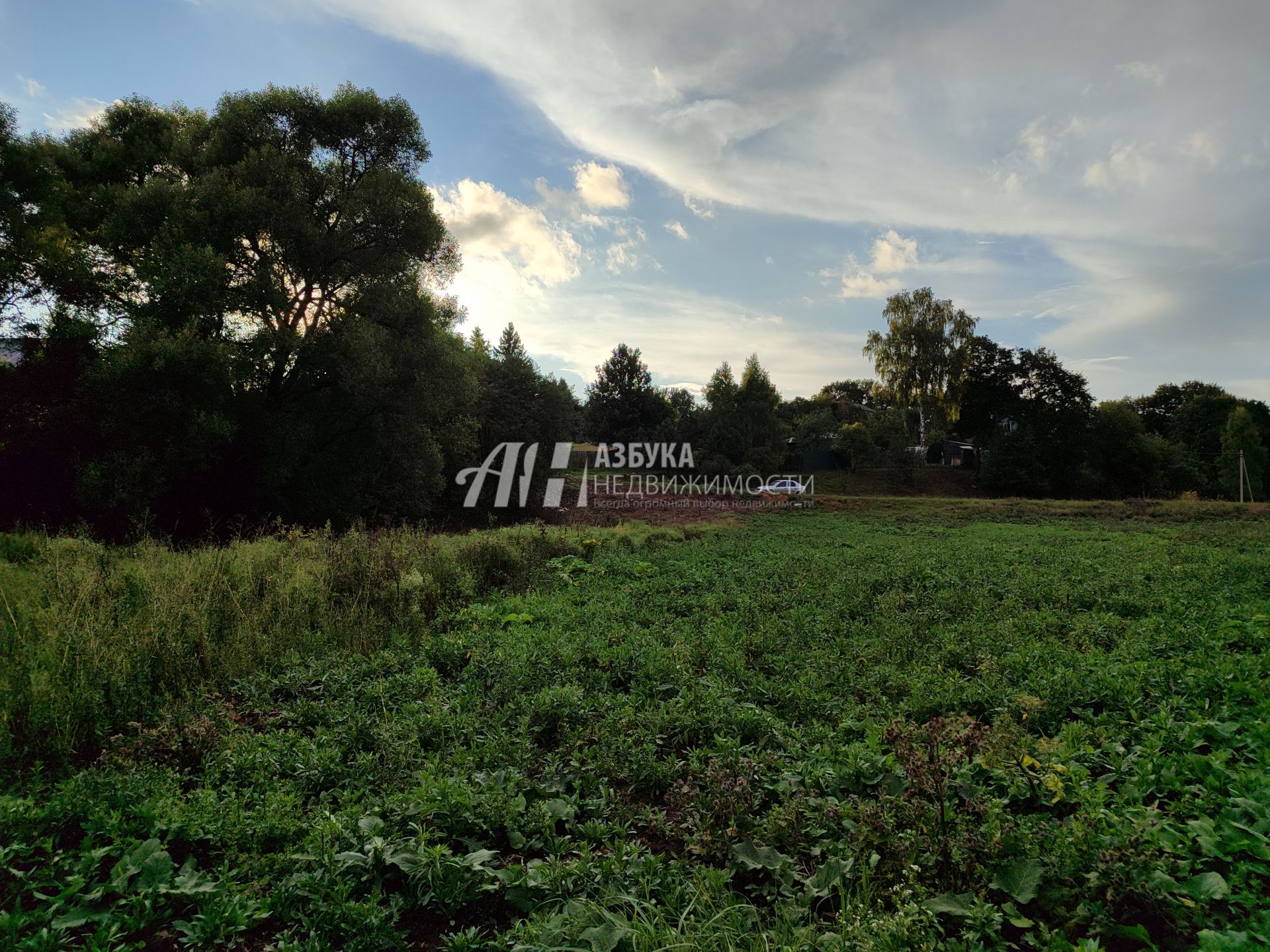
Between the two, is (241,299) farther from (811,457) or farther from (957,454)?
(957,454)

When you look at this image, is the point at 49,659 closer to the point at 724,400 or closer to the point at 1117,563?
the point at 1117,563

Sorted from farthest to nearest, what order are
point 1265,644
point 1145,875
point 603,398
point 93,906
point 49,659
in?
1. point 603,398
2. point 1265,644
3. point 49,659
4. point 93,906
5. point 1145,875

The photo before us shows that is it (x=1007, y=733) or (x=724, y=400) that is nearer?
(x=1007, y=733)

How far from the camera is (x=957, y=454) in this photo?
48.1 metres

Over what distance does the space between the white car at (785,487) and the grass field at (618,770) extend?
24.1 metres

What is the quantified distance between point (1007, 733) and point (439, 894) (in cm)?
336

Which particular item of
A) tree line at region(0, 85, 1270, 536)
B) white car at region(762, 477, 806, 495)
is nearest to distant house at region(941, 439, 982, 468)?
white car at region(762, 477, 806, 495)

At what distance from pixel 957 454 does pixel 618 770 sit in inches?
2068

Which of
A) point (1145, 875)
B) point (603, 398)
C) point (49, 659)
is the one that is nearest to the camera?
point (1145, 875)

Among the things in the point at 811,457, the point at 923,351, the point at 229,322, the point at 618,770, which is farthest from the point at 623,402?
the point at 618,770

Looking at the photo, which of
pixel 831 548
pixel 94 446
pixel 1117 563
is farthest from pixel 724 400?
pixel 94 446

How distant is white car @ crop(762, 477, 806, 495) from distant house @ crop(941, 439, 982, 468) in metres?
17.6

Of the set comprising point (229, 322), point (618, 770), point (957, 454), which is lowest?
point (618, 770)

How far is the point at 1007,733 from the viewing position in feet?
11.6
